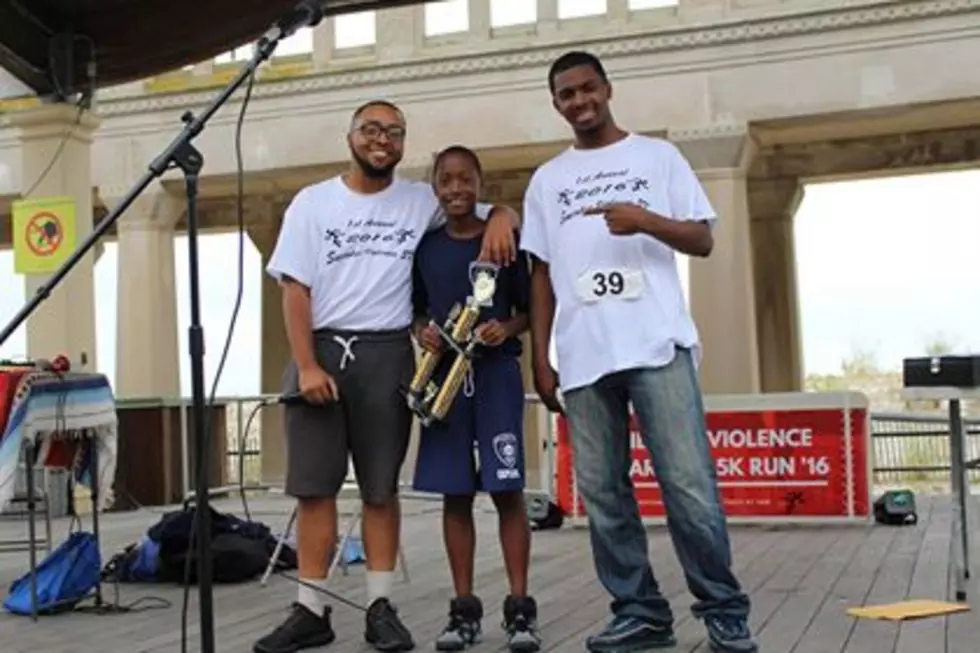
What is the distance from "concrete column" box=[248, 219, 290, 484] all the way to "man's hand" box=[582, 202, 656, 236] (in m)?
13.6

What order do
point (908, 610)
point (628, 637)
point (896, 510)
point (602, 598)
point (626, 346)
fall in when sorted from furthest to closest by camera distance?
point (896, 510) → point (602, 598) → point (908, 610) → point (628, 637) → point (626, 346)

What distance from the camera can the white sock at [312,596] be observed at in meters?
4.20

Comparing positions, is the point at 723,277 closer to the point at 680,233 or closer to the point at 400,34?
the point at 400,34

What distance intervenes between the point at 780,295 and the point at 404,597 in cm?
1132

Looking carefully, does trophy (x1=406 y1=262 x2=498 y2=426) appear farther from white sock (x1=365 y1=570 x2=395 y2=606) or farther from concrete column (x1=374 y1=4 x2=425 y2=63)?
concrete column (x1=374 y1=4 x2=425 y2=63)

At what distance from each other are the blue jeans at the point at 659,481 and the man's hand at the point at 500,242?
490mm

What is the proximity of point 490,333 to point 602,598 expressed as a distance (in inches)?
68.9

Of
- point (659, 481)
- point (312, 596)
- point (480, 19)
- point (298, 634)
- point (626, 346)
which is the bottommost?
point (298, 634)

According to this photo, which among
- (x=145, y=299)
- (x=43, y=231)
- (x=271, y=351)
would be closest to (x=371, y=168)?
(x=43, y=231)

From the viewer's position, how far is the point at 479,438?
13.5 feet

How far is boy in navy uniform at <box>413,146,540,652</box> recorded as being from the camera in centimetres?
408

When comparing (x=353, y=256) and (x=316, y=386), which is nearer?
(x=316, y=386)

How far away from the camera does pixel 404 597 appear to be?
18.2ft

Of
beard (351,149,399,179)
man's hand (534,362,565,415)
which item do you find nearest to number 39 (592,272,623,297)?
man's hand (534,362,565,415)
